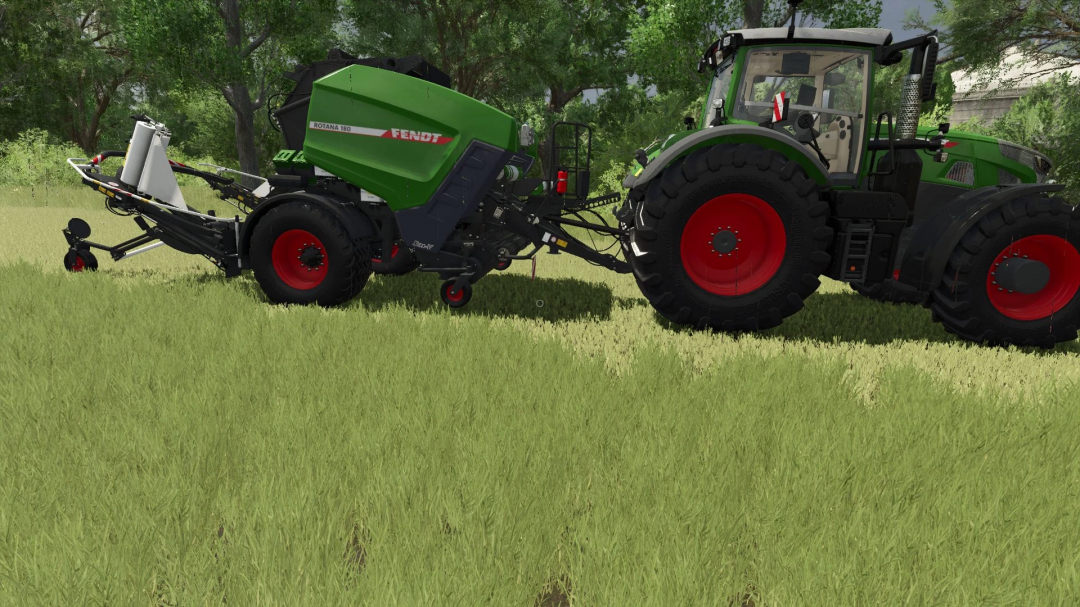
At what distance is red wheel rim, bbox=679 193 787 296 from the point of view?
4.14m

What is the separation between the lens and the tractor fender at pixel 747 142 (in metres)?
4.02

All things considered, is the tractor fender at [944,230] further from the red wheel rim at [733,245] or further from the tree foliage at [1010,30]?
the tree foliage at [1010,30]

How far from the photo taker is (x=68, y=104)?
26734 millimetres

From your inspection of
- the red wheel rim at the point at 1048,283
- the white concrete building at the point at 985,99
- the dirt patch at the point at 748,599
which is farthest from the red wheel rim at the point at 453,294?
the white concrete building at the point at 985,99

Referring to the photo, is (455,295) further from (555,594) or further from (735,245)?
(555,594)

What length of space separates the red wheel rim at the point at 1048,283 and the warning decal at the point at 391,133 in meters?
3.84

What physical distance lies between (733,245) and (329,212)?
118 inches

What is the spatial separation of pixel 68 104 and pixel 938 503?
34511 mm

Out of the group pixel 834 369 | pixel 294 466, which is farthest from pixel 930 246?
pixel 294 466

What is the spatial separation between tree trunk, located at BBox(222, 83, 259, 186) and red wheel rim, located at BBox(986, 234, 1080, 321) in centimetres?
1468

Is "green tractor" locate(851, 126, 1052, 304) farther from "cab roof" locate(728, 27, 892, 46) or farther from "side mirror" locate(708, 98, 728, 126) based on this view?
"side mirror" locate(708, 98, 728, 126)

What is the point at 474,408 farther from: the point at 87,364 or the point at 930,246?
the point at 930,246

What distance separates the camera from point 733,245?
4184 mm

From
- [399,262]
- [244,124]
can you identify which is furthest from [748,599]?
[244,124]
